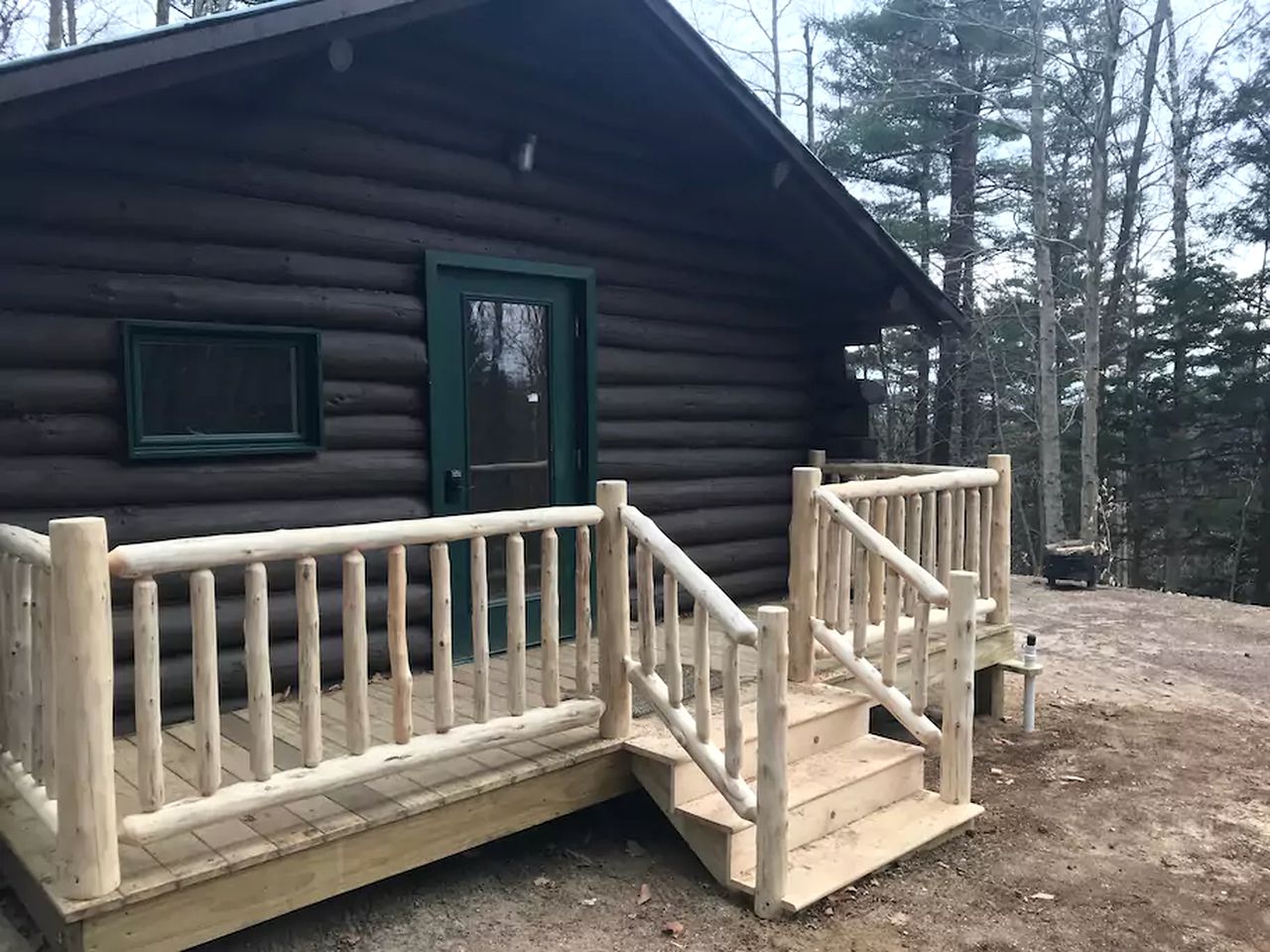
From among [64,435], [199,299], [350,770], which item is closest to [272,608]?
[64,435]

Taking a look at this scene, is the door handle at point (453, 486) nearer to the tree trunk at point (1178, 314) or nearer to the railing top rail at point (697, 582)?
the railing top rail at point (697, 582)

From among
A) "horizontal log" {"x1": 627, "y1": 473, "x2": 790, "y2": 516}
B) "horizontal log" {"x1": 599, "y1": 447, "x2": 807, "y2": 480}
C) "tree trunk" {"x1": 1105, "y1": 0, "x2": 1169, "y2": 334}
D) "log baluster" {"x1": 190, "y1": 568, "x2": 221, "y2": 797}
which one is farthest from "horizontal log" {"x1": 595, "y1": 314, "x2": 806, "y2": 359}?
"tree trunk" {"x1": 1105, "y1": 0, "x2": 1169, "y2": 334}

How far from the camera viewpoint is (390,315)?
501 centimetres

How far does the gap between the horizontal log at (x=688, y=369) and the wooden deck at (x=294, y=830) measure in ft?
7.76

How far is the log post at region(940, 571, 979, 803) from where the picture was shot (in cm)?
425

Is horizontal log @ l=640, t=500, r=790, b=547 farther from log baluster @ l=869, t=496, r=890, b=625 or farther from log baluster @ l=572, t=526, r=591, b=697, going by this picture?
log baluster @ l=572, t=526, r=591, b=697

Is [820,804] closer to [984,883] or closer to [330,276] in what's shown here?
[984,883]

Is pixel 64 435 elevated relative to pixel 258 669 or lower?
elevated

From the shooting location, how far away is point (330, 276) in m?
4.80

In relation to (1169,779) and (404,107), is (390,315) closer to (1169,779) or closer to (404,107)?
(404,107)

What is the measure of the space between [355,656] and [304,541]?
442mm

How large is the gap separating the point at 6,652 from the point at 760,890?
2.83 metres

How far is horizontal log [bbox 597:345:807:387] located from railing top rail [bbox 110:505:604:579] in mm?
2337

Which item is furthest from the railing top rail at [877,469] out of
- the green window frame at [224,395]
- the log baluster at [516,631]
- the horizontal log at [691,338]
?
the green window frame at [224,395]
